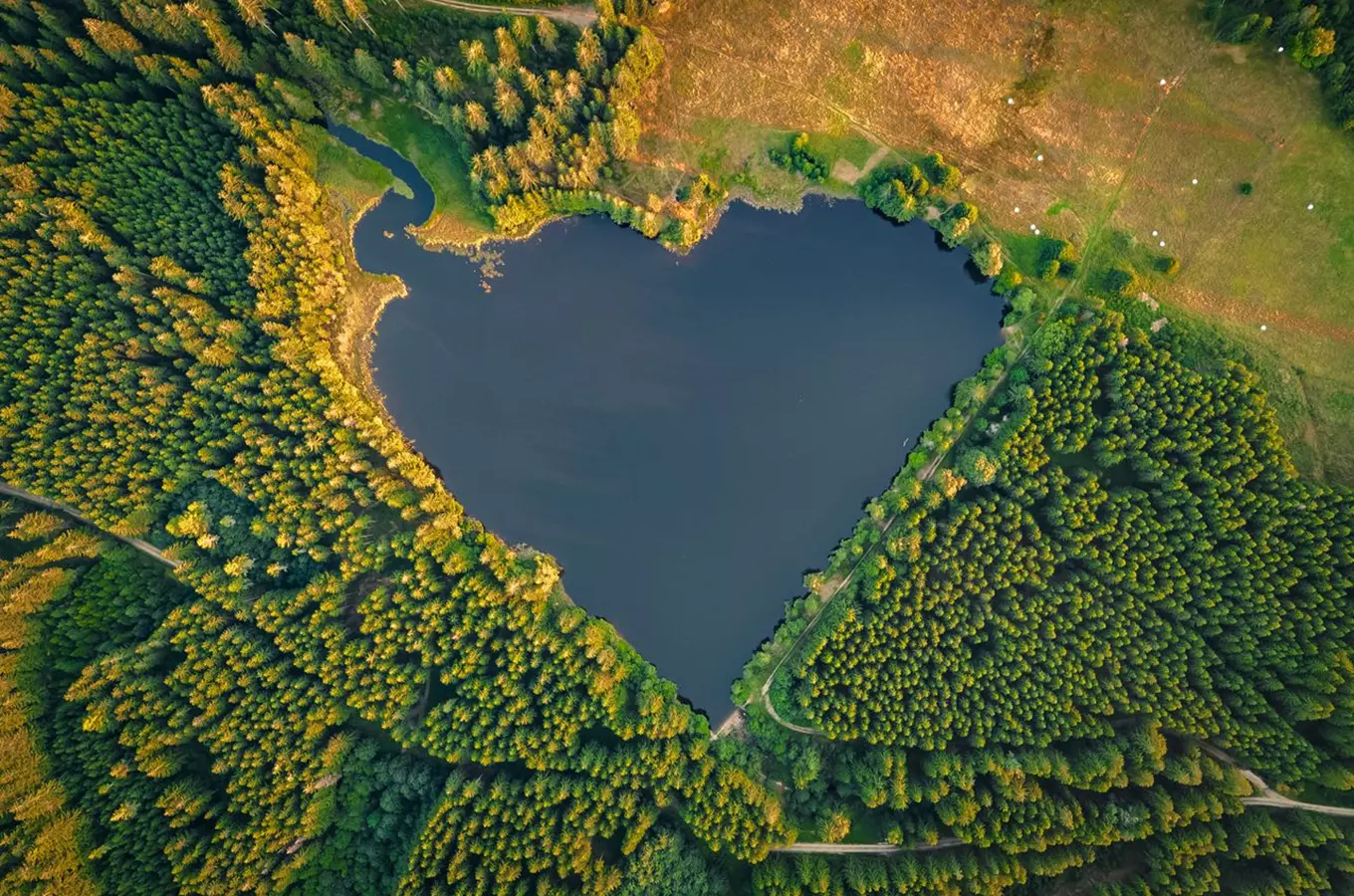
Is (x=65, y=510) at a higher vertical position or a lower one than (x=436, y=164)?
lower

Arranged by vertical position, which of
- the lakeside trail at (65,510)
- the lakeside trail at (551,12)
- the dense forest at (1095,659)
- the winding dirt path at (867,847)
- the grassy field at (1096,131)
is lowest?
the lakeside trail at (65,510)

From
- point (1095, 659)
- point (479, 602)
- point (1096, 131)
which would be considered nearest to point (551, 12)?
point (1096, 131)

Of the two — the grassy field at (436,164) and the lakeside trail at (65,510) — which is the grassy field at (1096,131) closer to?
the grassy field at (436,164)

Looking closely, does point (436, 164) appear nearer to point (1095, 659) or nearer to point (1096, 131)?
point (1096, 131)

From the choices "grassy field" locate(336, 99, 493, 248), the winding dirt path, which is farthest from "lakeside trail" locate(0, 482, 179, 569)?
the winding dirt path

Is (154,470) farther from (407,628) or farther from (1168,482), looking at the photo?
(1168,482)

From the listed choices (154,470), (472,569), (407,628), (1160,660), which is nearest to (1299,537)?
(1160,660)

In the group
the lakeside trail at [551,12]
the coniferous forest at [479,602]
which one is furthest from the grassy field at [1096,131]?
the lakeside trail at [551,12]
